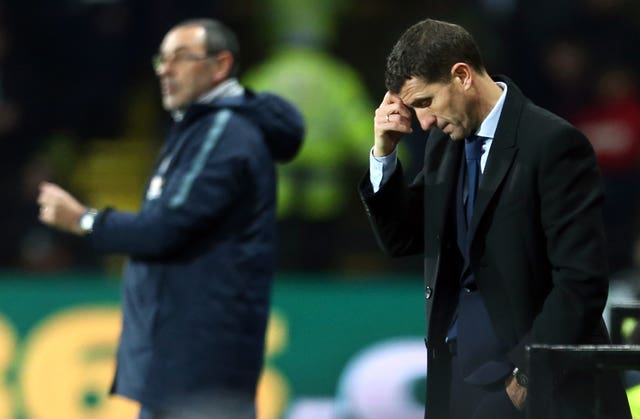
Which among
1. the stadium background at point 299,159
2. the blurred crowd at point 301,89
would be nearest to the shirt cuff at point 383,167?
the stadium background at point 299,159

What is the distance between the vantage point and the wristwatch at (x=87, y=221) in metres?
5.23

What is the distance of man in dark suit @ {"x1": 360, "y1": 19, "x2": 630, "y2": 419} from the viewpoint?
142 inches

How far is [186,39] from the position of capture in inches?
217

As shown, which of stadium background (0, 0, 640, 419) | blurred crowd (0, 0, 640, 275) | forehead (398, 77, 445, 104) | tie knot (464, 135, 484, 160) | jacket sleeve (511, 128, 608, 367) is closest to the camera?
jacket sleeve (511, 128, 608, 367)

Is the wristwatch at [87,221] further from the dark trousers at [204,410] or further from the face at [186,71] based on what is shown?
the dark trousers at [204,410]

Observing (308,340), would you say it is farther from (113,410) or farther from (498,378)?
(498,378)

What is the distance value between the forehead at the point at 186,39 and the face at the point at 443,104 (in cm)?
186

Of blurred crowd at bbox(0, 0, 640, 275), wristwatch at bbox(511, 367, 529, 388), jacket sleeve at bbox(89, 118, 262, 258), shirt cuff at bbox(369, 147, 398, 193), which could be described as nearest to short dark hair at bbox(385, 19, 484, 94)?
shirt cuff at bbox(369, 147, 398, 193)

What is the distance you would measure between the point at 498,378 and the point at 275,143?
6.51ft

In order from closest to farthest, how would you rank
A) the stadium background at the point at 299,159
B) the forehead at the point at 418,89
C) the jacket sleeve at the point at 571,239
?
the jacket sleeve at the point at 571,239 → the forehead at the point at 418,89 → the stadium background at the point at 299,159

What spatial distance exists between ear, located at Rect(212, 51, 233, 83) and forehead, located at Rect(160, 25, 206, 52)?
0.07 meters

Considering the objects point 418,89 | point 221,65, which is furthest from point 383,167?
point 221,65

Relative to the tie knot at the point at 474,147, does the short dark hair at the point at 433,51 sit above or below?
above

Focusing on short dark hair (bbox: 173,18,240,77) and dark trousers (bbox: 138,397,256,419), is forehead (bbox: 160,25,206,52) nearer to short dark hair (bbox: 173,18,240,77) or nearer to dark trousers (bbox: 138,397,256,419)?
short dark hair (bbox: 173,18,240,77)
